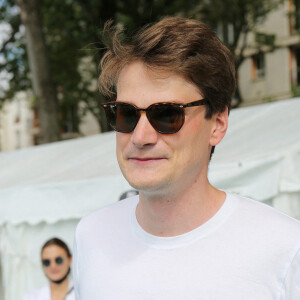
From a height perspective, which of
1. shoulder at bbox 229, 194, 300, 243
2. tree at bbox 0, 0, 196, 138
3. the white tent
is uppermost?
tree at bbox 0, 0, 196, 138

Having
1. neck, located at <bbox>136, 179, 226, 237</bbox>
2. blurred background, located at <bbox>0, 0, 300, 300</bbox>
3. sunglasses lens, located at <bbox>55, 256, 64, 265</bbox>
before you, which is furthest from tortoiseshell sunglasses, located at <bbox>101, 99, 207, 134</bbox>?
sunglasses lens, located at <bbox>55, 256, 64, 265</bbox>

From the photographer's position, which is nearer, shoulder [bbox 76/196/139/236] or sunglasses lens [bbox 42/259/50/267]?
shoulder [bbox 76/196/139/236]

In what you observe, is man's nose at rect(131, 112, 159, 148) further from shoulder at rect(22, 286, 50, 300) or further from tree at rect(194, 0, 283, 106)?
tree at rect(194, 0, 283, 106)

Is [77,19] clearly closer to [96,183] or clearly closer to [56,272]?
[96,183]

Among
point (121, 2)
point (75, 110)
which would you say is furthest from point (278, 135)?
point (75, 110)

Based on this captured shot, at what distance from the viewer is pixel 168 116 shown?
46.5 inches

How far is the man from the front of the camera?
1.11 meters

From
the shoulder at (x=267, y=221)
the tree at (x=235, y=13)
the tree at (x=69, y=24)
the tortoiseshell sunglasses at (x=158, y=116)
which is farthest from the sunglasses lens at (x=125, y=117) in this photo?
the tree at (x=235, y=13)

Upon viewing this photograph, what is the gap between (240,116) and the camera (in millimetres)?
4750

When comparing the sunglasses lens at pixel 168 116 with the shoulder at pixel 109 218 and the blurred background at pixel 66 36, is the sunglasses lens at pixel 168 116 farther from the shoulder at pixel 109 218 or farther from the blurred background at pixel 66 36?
the blurred background at pixel 66 36

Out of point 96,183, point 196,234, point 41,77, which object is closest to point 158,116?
point 196,234

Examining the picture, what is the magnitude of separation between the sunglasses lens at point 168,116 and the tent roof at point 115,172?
214 centimetres

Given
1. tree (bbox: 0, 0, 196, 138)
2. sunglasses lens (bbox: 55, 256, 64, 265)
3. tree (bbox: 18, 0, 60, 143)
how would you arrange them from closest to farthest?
sunglasses lens (bbox: 55, 256, 64, 265), tree (bbox: 18, 0, 60, 143), tree (bbox: 0, 0, 196, 138)

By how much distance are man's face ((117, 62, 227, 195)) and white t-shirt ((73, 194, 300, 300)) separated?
146 mm
